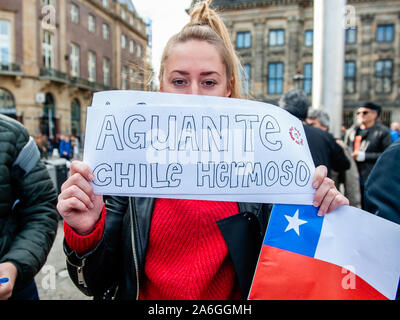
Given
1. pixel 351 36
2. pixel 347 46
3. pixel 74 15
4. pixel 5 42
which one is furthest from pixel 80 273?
pixel 351 36

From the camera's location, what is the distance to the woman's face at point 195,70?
95cm

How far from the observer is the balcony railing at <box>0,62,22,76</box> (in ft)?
54.5

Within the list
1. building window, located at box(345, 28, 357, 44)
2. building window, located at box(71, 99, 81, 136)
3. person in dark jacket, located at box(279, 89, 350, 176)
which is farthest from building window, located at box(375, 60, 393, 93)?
person in dark jacket, located at box(279, 89, 350, 176)

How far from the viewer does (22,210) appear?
47.3 inches

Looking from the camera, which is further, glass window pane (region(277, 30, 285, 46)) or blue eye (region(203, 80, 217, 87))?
glass window pane (region(277, 30, 285, 46))

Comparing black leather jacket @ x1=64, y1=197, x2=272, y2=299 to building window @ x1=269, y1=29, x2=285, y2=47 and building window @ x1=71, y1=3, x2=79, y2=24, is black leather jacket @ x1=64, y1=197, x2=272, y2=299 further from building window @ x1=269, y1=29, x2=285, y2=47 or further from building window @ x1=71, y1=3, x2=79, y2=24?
building window @ x1=269, y1=29, x2=285, y2=47

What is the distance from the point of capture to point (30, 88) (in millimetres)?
17266

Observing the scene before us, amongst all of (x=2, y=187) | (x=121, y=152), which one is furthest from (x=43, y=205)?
(x=121, y=152)

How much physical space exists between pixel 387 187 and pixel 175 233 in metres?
0.71

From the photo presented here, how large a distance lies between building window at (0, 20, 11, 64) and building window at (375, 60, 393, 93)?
24128 mm

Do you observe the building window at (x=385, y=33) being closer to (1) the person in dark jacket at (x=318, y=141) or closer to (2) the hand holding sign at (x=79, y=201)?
(1) the person in dark jacket at (x=318, y=141)

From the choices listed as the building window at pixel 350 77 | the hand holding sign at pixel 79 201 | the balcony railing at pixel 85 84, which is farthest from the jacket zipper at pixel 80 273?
the building window at pixel 350 77

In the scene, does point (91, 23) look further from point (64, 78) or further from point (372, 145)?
point (372, 145)

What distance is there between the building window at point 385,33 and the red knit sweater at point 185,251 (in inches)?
1005
